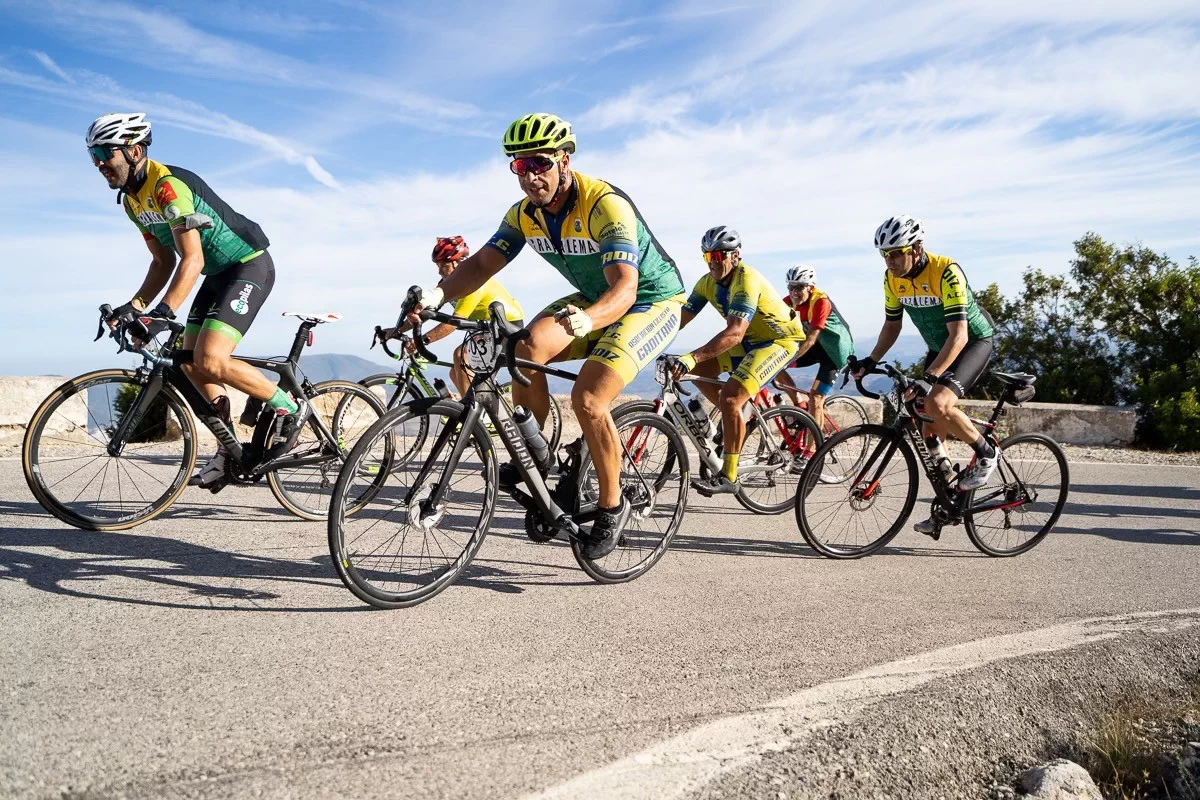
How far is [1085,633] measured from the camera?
167 inches

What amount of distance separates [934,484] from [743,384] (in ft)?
5.99

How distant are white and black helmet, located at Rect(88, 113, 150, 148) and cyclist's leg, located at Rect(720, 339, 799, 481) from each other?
4603 mm

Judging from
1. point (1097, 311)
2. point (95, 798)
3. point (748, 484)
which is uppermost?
point (1097, 311)

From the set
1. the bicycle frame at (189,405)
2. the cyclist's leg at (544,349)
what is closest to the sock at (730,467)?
the cyclist's leg at (544,349)

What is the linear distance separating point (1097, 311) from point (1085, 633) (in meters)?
12.0

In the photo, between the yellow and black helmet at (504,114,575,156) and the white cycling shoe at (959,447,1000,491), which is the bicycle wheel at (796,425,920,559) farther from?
the yellow and black helmet at (504,114,575,156)

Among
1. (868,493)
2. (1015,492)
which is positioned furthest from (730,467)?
(1015,492)

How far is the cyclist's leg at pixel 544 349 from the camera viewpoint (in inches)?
179

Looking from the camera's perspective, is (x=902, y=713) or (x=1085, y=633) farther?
(x=1085, y=633)

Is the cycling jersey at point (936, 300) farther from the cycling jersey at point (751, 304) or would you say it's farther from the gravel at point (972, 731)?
the gravel at point (972, 731)

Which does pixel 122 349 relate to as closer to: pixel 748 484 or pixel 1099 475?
pixel 748 484

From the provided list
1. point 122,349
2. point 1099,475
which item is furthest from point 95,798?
point 1099,475

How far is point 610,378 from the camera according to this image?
14.8 feet

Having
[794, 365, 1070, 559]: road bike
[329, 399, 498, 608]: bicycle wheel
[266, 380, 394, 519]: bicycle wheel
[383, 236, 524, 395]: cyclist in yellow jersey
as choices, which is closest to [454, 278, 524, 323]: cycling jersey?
[383, 236, 524, 395]: cyclist in yellow jersey
